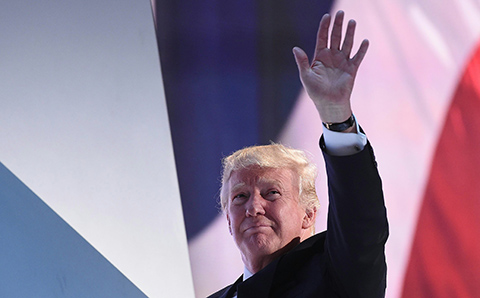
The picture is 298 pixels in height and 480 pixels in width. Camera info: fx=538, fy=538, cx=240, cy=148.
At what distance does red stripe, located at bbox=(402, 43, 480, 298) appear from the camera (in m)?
1.64

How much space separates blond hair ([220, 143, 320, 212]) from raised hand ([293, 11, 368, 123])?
1.08 ft

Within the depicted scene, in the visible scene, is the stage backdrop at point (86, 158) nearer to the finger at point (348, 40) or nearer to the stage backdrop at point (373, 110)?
the stage backdrop at point (373, 110)

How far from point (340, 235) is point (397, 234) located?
0.95 metres

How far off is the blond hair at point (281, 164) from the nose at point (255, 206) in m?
0.07

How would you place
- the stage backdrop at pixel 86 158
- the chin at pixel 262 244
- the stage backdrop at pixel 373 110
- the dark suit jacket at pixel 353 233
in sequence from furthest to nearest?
1. the stage backdrop at pixel 373 110
2. the stage backdrop at pixel 86 158
3. the chin at pixel 262 244
4. the dark suit jacket at pixel 353 233

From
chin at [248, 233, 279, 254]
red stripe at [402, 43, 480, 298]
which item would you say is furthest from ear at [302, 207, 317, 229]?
red stripe at [402, 43, 480, 298]

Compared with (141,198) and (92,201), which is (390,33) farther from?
(92,201)

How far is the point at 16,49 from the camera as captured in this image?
1.36 metres

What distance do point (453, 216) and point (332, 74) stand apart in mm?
1066

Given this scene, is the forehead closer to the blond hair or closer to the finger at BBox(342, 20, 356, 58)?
the blond hair

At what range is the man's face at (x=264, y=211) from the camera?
3.36ft

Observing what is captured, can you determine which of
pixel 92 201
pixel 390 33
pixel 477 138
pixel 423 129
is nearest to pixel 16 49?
pixel 92 201

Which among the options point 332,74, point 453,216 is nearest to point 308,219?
point 332,74

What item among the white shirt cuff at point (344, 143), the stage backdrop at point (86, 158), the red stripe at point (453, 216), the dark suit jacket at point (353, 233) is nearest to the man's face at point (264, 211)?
the dark suit jacket at point (353, 233)
